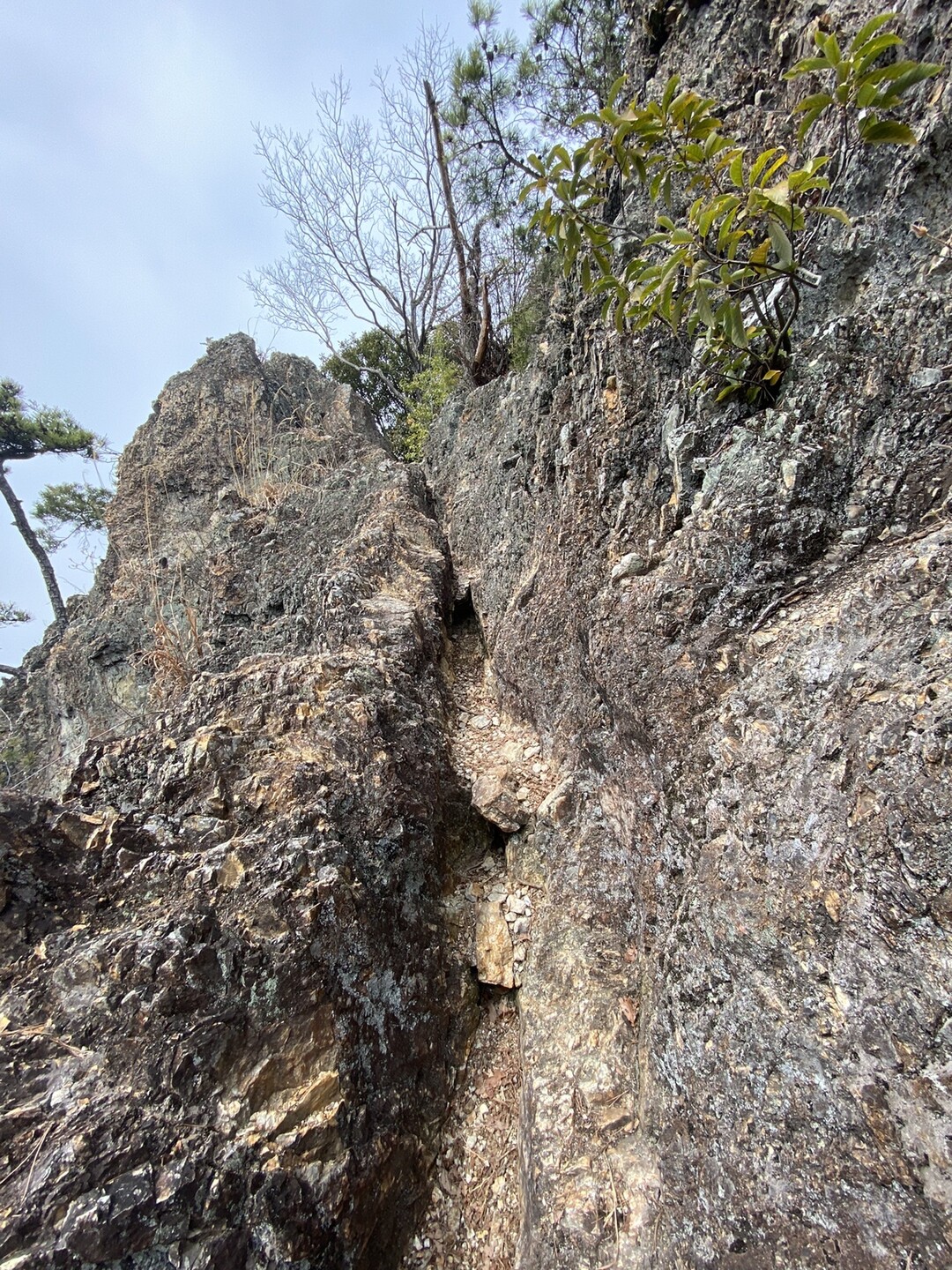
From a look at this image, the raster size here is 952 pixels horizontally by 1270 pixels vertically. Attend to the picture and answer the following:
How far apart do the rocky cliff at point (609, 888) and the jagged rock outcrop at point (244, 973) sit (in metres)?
0.01

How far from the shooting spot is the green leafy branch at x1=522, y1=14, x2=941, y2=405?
1.46 meters

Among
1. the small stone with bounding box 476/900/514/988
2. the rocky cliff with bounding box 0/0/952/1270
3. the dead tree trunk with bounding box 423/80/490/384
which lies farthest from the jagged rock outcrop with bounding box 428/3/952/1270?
the dead tree trunk with bounding box 423/80/490/384

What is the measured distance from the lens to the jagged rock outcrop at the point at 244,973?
1598 millimetres

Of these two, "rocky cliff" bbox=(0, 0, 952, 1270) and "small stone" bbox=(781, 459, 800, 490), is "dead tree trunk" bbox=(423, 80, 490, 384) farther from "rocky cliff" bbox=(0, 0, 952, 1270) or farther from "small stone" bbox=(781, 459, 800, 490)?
"small stone" bbox=(781, 459, 800, 490)

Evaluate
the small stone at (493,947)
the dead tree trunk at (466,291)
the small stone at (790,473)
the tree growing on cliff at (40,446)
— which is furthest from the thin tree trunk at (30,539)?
the small stone at (790,473)

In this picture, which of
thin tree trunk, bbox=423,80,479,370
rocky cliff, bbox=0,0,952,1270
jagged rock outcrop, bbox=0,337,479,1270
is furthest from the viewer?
thin tree trunk, bbox=423,80,479,370

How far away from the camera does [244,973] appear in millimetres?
1972

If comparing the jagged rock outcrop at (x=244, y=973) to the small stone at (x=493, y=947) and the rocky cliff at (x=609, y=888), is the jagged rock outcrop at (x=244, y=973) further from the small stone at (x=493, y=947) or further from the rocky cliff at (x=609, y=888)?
the small stone at (x=493, y=947)

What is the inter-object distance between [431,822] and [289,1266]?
150 cm

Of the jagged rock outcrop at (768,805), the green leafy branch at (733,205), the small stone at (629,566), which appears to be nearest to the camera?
the jagged rock outcrop at (768,805)

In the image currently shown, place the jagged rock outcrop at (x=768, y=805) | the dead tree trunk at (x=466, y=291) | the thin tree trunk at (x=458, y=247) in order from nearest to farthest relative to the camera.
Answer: the jagged rock outcrop at (x=768, y=805) < the dead tree trunk at (x=466, y=291) < the thin tree trunk at (x=458, y=247)

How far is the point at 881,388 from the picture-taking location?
179cm

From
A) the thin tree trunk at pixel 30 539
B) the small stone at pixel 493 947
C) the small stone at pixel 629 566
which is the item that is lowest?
the small stone at pixel 493 947

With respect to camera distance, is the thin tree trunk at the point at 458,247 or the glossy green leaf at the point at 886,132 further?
the thin tree trunk at the point at 458,247
